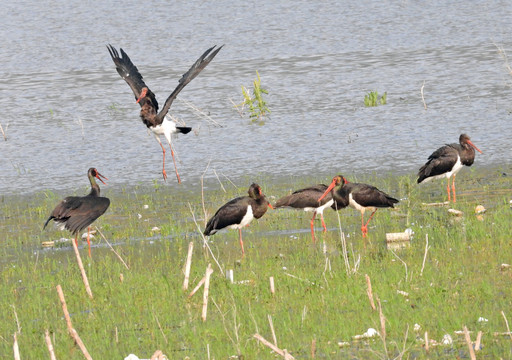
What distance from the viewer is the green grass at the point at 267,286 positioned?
8438 mm

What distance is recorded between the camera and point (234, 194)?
1628 cm

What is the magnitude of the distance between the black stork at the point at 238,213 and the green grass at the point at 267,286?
1.03ft

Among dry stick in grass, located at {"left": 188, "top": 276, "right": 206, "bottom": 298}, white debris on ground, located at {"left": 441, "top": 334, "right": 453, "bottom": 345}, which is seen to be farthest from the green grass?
dry stick in grass, located at {"left": 188, "top": 276, "right": 206, "bottom": 298}

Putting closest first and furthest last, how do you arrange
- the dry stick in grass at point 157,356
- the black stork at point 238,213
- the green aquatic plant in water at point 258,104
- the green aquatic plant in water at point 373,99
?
1. the dry stick in grass at point 157,356
2. the black stork at point 238,213
3. the green aquatic plant in water at point 258,104
4. the green aquatic plant in water at point 373,99

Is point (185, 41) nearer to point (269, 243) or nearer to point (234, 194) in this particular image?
point (234, 194)

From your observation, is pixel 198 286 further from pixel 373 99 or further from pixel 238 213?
pixel 373 99

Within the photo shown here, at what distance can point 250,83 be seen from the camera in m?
27.9

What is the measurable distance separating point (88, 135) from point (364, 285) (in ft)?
47.7

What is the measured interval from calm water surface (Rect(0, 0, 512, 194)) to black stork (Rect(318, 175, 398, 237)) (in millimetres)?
3936

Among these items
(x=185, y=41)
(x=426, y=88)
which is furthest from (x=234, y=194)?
(x=185, y=41)

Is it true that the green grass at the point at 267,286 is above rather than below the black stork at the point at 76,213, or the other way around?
below

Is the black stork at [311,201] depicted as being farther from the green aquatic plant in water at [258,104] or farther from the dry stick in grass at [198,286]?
the green aquatic plant in water at [258,104]

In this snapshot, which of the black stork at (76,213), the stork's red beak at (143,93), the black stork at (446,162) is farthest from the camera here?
the stork's red beak at (143,93)

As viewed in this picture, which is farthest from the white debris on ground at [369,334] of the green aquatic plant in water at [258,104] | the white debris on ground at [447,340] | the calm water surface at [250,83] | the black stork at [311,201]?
the green aquatic plant in water at [258,104]
